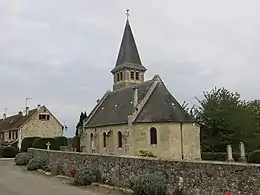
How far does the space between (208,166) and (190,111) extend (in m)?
28.6

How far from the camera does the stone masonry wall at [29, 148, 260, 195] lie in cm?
1030

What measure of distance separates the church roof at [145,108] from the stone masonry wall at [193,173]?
16.5 metres

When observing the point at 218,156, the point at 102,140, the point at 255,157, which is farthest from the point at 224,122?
the point at 102,140

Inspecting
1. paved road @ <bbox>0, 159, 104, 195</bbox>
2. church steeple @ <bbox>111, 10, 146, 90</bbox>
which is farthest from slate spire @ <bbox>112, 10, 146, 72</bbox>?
paved road @ <bbox>0, 159, 104, 195</bbox>

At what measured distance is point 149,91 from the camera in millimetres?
35781

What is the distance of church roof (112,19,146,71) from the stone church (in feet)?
22.6

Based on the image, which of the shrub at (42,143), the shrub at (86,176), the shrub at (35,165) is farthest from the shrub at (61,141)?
the shrub at (86,176)

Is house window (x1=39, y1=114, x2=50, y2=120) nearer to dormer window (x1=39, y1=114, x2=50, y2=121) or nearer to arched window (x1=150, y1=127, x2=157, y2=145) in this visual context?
dormer window (x1=39, y1=114, x2=50, y2=121)

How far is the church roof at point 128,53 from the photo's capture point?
47969 mm

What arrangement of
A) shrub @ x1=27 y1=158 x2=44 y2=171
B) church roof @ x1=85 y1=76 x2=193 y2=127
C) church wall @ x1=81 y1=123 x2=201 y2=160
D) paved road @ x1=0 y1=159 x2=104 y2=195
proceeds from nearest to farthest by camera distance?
paved road @ x1=0 y1=159 x2=104 y2=195 → shrub @ x1=27 y1=158 x2=44 y2=171 → church wall @ x1=81 y1=123 x2=201 y2=160 → church roof @ x1=85 y1=76 x2=193 y2=127

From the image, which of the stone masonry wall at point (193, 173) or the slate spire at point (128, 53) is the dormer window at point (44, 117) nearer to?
the slate spire at point (128, 53)

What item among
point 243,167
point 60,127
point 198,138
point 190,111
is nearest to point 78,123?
point 60,127

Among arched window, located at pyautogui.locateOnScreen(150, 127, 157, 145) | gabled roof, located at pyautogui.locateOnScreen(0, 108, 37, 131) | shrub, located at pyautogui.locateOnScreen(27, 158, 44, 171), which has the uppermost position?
gabled roof, located at pyautogui.locateOnScreen(0, 108, 37, 131)

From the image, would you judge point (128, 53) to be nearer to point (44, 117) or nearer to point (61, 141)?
point (61, 141)
